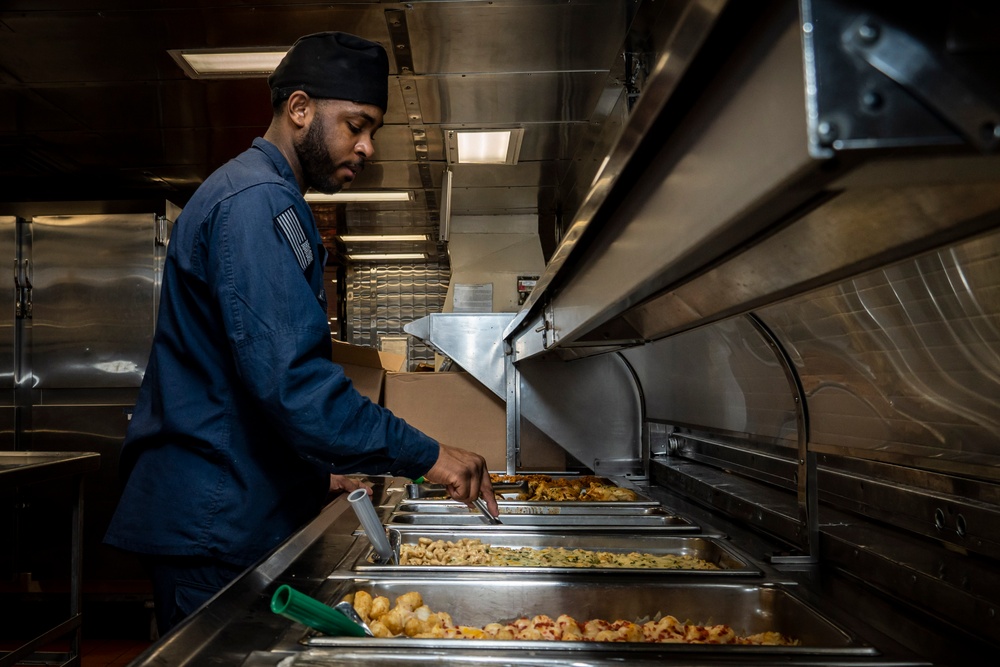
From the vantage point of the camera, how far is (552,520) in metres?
2.20

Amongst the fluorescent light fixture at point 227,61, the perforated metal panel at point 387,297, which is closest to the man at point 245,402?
the fluorescent light fixture at point 227,61

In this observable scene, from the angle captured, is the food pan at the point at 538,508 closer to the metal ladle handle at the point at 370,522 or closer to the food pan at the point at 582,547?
the food pan at the point at 582,547

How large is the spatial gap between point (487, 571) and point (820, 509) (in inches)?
31.9

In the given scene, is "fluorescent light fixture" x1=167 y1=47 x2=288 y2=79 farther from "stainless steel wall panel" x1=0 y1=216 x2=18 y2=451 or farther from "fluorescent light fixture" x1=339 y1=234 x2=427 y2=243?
"fluorescent light fixture" x1=339 y1=234 x2=427 y2=243

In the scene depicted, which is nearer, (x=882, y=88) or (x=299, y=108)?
(x=882, y=88)

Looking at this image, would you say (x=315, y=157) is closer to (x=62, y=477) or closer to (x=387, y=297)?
(x=62, y=477)

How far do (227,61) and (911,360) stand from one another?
3.18m

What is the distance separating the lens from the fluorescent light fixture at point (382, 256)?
8492 millimetres

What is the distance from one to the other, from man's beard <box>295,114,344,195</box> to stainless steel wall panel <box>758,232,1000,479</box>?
3.76 feet

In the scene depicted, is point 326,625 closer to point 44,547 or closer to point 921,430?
point 921,430

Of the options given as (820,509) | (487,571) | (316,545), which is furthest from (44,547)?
(820,509)

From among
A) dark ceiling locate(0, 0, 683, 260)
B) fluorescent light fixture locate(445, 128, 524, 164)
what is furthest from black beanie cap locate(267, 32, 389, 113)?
fluorescent light fixture locate(445, 128, 524, 164)

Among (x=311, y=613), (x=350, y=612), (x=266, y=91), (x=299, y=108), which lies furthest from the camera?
(x=266, y=91)

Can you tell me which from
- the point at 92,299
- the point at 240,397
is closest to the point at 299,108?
the point at 240,397
